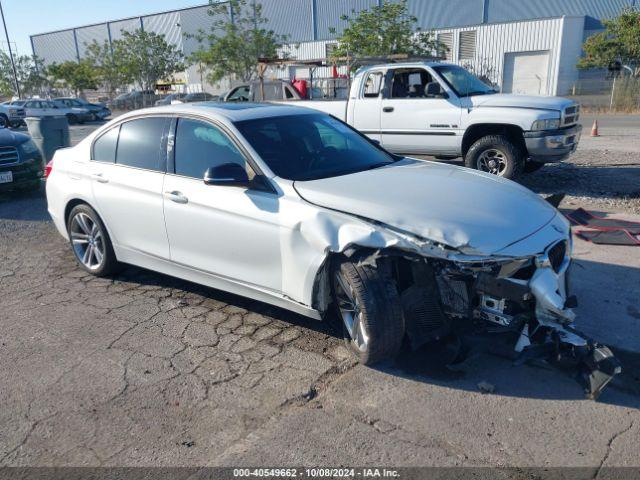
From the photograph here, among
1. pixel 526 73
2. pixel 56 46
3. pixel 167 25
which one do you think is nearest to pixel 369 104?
pixel 526 73

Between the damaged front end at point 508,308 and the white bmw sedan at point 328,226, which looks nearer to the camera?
the damaged front end at point 508,308

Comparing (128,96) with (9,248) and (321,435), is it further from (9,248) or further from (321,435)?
(321,435)

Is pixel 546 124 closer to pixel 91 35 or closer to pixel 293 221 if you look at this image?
pixel 293 221

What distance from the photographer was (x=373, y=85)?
9906mm

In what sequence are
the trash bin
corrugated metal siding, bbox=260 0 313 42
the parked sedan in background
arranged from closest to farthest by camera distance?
the trash bin, the parked sedan in background, corrugated metal siding, bbox=260 0 313 42

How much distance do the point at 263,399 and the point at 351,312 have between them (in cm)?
82

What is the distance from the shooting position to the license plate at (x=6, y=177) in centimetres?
880

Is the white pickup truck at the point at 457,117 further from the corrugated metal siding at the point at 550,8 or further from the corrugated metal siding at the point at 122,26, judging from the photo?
the corrugated metal siding at the point at 122,26

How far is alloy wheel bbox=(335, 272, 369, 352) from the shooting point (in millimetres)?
3529

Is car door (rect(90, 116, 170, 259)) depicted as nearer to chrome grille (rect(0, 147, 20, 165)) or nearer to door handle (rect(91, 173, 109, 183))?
door handle (rect(91, 173, 109, 183))

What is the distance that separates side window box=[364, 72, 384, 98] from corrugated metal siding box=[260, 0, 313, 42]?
129 feet

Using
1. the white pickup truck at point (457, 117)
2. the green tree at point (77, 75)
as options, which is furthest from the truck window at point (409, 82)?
the green tree at point (77, 75)

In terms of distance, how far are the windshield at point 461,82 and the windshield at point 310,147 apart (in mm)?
4769

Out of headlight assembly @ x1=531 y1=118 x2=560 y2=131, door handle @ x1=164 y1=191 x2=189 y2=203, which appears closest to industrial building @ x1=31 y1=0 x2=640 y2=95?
headlight assembly @ x1=531 y1=118 x2=560 y2=131
